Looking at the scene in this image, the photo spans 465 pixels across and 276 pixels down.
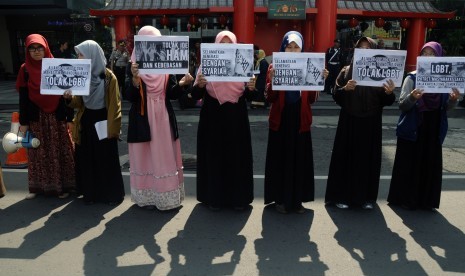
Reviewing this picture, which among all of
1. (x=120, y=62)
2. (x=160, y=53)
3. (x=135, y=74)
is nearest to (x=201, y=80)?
(x=160, y=53)

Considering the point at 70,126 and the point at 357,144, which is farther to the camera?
the point at 70,126

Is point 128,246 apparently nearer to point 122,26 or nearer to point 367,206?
point 367,206

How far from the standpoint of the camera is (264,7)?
15.6m

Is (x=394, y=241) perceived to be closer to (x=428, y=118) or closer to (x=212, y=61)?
(x=428, y=118)

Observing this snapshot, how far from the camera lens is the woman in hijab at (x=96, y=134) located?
4434 mm

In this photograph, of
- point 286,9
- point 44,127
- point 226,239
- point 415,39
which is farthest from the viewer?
point 415,39

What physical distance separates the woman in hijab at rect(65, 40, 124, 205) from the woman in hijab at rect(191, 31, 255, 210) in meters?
0.91

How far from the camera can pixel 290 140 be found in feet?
→ 14.1

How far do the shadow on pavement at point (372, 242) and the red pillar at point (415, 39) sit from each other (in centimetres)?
1325

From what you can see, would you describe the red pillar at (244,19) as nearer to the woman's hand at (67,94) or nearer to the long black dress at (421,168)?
the long black dress at (421,168)

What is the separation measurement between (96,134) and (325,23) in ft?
40.0

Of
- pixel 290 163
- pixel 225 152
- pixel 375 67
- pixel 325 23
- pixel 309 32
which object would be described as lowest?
pixel 290 163

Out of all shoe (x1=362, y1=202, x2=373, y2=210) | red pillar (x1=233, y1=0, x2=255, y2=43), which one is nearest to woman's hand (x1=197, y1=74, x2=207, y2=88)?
shoe (x1=362, y1=202, x2=373, y2=210)

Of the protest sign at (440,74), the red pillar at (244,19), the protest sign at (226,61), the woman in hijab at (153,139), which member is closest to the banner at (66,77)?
the woman in hijab at (153,139)
